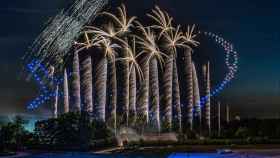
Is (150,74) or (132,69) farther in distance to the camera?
(150,74)

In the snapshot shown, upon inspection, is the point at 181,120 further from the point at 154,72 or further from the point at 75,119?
the point at 75,119

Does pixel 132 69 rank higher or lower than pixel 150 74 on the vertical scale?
higher

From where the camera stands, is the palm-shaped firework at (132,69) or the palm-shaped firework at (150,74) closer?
the palm-shaped firework at (132,69)

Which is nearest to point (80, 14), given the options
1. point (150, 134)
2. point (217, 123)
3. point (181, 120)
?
point (150, 134)

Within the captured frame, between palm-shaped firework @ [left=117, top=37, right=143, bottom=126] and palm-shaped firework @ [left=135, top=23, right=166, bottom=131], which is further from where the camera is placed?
palm-shaped firework @ [left=135, top=23, right=166, bottom=131]

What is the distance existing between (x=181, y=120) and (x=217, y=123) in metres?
13.0

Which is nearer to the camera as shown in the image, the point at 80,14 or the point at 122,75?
the point at 80,14

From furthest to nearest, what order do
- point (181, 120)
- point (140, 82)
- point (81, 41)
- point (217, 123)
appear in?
point (217, 123), point (181, 120), point (140, 82), point (81, 41)

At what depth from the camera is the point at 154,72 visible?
51812 mm

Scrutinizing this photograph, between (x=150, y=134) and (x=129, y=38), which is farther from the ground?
(x=129, y=38)

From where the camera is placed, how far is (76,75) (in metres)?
48.3

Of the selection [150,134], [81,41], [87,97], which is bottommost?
[150,134]

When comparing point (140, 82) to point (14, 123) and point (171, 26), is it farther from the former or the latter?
point (14, 123)

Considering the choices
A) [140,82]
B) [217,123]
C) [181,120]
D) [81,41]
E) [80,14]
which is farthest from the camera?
[217,123]
